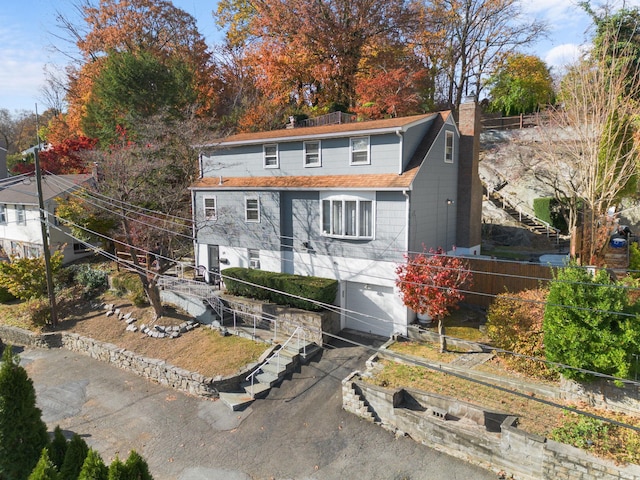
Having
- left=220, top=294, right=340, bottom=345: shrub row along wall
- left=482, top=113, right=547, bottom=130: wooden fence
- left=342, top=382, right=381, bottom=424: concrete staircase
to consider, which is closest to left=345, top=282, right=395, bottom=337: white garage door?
left=220, top=294, right=340, bottom=345: shrub row along wall

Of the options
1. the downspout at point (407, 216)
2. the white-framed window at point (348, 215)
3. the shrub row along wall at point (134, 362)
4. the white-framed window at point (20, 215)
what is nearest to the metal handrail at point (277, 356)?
the shrub row along wall at point (134, 362)

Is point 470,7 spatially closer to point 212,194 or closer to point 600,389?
point 212,194

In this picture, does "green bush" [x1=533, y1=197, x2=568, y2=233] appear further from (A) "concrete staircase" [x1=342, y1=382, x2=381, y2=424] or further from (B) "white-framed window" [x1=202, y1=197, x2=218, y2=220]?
(B) "white-framed window" [x1=202, y1=197, x2=218, y2=220]

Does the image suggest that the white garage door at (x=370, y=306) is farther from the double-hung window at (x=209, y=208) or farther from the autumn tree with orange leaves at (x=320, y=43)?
the autumn tree with orange leaves at (x=320, y=43)

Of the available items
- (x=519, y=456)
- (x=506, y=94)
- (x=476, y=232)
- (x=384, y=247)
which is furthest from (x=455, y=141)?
(x=506, y=94)

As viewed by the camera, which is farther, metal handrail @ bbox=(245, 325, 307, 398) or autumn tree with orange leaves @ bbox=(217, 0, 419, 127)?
autumn tree with orange leaves @ bbox=(217, 0, 419, 127)
